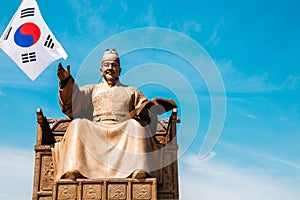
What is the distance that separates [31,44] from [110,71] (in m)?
1.65

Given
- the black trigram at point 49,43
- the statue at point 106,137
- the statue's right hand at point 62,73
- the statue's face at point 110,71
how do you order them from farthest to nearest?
the statue's face at point 110,71 → the black trigram at point 49,43 → the statue's right hand at point 62,73 → the statue at point 106,137

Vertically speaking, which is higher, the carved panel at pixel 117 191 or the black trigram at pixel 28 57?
the black trigram at pixel 28 57

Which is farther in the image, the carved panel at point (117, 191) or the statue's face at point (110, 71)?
the statue's face at point (110, 71)

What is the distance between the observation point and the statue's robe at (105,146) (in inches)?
286

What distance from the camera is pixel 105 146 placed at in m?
7.54

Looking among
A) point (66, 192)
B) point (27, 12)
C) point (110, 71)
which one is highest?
point (27, 12)

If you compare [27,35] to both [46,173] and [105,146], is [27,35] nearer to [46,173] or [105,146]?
[46,173]

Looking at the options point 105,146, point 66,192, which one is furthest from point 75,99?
point 66,192

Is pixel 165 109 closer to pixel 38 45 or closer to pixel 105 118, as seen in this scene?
pixel 105 118

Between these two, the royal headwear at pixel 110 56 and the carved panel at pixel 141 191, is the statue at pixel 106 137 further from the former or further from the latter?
A: the royal headwear at pixel 110 56

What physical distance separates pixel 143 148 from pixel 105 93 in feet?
6.03

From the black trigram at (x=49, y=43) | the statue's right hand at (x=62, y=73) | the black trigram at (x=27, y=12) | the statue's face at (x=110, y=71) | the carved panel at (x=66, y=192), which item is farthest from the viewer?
the black trigram at (x=27, y=12)

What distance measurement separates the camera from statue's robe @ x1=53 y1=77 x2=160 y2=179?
23.8ft

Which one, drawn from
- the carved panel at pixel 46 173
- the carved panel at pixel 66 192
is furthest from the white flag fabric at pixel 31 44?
the carved panel at pixel 66 192
